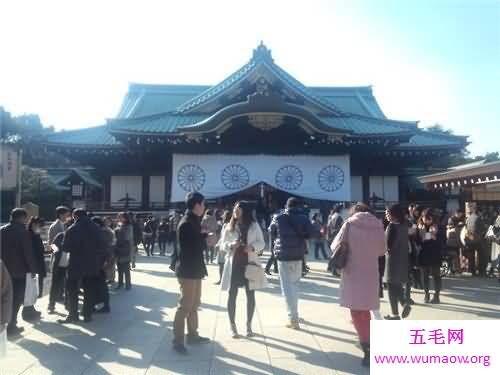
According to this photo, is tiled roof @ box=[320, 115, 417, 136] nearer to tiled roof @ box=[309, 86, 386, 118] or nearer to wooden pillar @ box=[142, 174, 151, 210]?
tiled roof @ box=[309, 86, 386, 118]

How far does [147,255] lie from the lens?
12.5 meters

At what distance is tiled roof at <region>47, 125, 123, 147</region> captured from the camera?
16.0m

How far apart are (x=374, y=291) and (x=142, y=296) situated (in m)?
4.65

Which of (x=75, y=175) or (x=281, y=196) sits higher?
(x=75, y=175)

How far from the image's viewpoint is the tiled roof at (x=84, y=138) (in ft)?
52.4

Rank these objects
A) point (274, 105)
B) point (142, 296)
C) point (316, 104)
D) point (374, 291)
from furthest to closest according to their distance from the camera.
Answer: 1. point (316, 104)
2. point (274, 105)
3. point (142, 296)
4. point (374, 291)

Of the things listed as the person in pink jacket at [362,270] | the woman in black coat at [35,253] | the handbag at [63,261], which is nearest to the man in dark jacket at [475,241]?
the person in pink jacket at [362,270]

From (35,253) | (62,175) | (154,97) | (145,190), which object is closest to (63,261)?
(35,253)

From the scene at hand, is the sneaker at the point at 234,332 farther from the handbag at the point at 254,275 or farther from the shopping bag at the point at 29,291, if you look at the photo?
the shopping bag at the point at 29,291

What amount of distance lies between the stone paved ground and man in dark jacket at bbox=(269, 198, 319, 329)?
39cm

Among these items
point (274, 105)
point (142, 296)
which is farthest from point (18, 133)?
point (142, 296)

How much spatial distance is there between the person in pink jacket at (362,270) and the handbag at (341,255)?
0.07ft

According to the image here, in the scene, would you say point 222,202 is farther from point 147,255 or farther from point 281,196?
point 147,255

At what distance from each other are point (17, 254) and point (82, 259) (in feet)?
2.74
